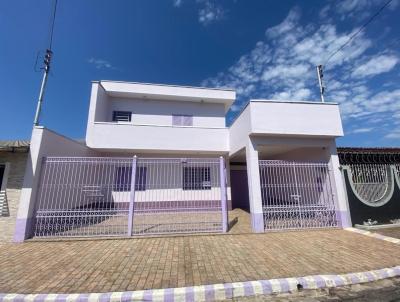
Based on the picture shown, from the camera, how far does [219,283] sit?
333 cm

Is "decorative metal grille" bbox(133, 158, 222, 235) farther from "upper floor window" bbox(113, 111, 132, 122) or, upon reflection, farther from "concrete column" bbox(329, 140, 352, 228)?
"concrete column" bbox(329, 140, 352, 228)

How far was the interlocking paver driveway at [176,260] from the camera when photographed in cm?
346

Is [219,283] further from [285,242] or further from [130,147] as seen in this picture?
[130,147]

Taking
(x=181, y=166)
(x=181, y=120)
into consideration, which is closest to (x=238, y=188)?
(x=181, y=166)

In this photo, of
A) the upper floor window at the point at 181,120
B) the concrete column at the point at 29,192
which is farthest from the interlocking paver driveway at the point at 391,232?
the concrete column at the point at 29,192

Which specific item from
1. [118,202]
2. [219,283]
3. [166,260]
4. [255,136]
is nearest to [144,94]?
[118,202]

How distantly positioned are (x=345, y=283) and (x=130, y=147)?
945cm

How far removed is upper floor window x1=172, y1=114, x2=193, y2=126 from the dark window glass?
10.5 ft

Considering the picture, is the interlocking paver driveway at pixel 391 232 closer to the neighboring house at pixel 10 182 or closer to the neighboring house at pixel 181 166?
the neighboring house at pixel 181 166

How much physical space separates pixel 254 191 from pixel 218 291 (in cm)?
423

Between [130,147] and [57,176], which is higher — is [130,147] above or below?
above

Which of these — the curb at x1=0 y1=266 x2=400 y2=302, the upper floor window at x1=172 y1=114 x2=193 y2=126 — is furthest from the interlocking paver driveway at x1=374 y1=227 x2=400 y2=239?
the upper floor window at x1=172 y1=114 x2=193 y2=126

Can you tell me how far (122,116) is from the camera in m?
12.3

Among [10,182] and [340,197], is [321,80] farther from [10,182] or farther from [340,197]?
[10,182]
